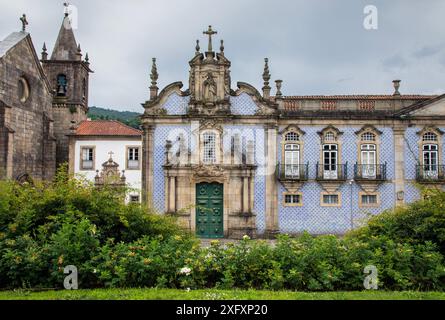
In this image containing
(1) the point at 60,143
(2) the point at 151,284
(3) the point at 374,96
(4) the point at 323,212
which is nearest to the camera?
(2) the point at 151,284

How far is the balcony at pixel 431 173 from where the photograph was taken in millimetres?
20341

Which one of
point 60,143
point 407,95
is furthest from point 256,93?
point 60,143

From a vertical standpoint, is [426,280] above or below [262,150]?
below

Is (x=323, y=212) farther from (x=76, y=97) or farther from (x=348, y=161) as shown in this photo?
(x=76, y=97)

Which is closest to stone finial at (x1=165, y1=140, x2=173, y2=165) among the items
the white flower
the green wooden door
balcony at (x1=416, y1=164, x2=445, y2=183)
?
the green wooden door

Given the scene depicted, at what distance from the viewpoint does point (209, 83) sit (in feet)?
68.1

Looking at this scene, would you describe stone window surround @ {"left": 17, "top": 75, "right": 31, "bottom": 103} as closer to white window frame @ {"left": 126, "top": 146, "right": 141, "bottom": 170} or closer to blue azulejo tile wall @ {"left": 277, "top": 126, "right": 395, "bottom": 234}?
white window frame @ {"left": 126, "top": 146, "right": 141, "bottom": 170}

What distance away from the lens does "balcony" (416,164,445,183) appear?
20341mm

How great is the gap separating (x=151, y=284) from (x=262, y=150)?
14.4 m

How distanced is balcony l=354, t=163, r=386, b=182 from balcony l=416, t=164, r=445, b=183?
1.74 meters

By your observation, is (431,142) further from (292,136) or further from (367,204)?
(292,136)

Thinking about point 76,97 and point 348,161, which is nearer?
point 348,161

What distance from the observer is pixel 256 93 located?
68.4 ft
